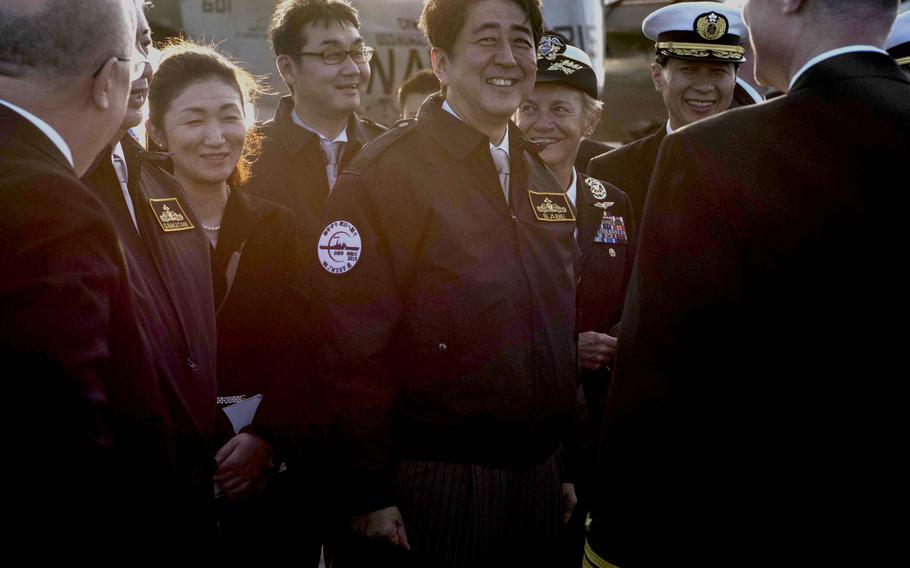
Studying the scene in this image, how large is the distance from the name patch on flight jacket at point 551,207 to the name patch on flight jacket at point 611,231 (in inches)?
21.4

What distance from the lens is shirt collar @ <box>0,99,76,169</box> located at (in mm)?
1455

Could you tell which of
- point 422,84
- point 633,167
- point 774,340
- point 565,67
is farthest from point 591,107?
point 422,84

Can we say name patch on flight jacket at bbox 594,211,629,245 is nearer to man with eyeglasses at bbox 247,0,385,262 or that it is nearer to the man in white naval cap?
the man in white naval cap

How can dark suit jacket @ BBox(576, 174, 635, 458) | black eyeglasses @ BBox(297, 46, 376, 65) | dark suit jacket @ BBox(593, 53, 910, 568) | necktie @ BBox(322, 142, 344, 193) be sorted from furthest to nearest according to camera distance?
black eyeglasses @ BBox(297, 46, 376, 65) → necktie @ BBox(322, 142, 344, 193) → dark suit jacket @ BBox(576, 174, 635, 458) → dark suit jacket @ BBox(593, 53, 910, 568)

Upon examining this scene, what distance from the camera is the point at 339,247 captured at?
8.02 feet

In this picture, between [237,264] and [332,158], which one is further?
[332,158]

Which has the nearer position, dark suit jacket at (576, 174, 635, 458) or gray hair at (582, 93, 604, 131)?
dark suit jacket at (576, 174, 635, 458)

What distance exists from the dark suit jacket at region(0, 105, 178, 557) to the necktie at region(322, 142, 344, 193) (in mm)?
2518

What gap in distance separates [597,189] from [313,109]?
56.9 inches

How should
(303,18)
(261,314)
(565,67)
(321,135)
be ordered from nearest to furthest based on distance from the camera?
1. (261,314)
2. (565,67)
3. (321,135)
4. (303,18)

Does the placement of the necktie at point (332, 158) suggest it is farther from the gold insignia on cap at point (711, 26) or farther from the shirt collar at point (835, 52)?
the shirt collar at point (835, 52)

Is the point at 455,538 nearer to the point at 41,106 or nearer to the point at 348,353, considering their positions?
the point at 348,353

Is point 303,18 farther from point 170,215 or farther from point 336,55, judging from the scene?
point 170,215

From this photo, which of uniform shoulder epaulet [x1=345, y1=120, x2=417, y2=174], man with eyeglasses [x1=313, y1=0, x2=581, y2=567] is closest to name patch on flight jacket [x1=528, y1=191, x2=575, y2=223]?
man with eyeglasses [x1=313, y1=0, x2=581, y2=567]
